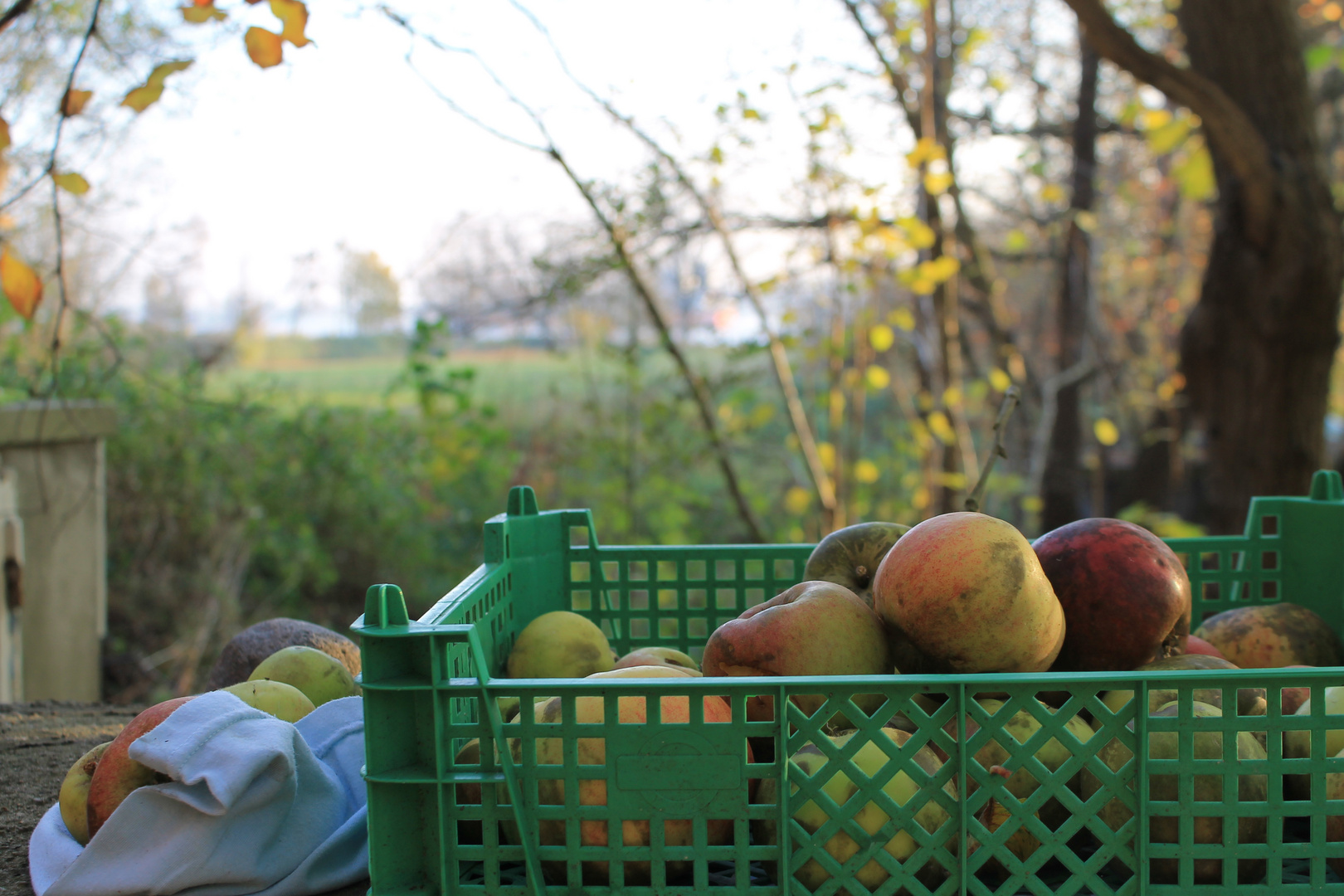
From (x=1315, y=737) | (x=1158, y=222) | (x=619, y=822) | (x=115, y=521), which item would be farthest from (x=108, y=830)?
(x=1158, y=222)

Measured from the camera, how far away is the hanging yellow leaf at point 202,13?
2488mm

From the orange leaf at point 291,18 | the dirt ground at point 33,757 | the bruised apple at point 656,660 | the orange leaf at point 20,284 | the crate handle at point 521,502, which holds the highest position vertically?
the orange leaf at point 291,18

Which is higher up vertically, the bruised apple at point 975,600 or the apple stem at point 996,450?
the apple stem at point 996,450

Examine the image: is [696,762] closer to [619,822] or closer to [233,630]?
[619,822]

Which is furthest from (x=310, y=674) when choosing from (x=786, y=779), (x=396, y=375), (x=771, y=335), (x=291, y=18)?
(x=396, y=375)

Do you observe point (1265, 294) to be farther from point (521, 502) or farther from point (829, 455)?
point (521, 502)

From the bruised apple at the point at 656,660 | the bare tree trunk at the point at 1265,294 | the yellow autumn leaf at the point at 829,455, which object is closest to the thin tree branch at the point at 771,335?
the yellow autumn leaf at the point at 829,455

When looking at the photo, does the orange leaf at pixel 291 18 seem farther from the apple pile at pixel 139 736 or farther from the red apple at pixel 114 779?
the red apple at pixel 114 779

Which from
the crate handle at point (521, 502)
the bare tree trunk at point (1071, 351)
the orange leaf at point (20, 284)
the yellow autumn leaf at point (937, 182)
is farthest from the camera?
the bare tree trunk at point (1071, 351)

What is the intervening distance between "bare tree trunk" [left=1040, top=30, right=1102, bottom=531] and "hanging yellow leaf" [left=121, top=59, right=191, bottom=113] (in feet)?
18.4

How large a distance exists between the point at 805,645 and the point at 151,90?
7.38 ft

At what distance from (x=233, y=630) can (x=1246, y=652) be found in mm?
5604

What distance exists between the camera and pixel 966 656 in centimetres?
152

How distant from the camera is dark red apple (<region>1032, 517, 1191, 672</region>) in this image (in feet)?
5.38
